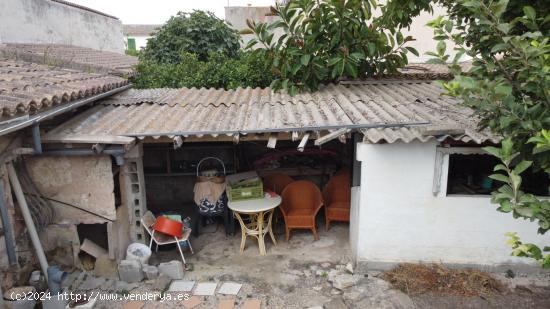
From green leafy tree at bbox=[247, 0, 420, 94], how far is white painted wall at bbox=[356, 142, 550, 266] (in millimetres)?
2534

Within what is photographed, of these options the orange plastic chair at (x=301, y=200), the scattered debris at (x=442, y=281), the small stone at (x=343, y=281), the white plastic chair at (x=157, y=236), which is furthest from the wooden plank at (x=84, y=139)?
the scattered debris at (x=442, y=281)

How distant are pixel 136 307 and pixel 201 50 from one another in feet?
29.6

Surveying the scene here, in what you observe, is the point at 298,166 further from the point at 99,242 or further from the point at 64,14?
the point at 64,14

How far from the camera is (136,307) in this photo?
5.45 meters

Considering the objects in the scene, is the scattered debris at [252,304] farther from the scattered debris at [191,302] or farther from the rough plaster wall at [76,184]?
the rough plaster wall at [76,184]

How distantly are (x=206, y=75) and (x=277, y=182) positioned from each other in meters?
3.67

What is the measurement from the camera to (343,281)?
19.9 feet

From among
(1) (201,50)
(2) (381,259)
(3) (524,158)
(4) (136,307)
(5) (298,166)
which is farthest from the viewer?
(1) (201,50)

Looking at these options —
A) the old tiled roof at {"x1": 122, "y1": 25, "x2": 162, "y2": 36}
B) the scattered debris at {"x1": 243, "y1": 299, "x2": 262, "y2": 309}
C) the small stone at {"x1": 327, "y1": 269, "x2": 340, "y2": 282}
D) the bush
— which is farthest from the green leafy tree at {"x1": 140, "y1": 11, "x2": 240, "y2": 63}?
the old tiled roof at {"x1": 122, "y1": 25, "x2": 162, "y2": 36}

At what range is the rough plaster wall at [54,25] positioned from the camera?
9531 mm

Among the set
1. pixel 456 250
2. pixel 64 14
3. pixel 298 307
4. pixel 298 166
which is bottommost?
pixel 298 307

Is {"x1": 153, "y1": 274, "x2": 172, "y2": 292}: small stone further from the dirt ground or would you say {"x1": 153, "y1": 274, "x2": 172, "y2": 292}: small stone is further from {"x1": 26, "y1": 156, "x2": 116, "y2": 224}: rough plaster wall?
{"x1": 26, "y1": 156, "x2": 116, "y2": 224}: rough plaster wall

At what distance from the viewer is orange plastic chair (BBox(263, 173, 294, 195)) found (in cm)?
846

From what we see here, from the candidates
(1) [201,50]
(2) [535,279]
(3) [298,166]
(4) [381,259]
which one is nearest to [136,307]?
(4) [381,259]
